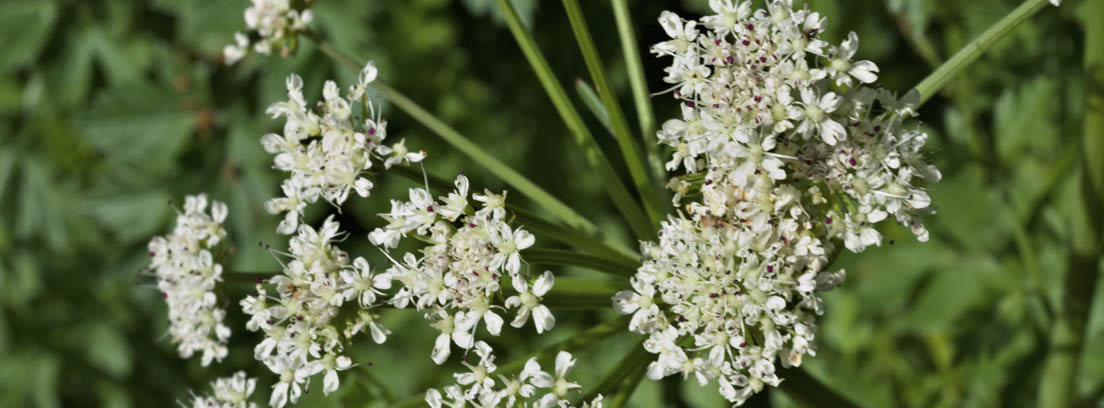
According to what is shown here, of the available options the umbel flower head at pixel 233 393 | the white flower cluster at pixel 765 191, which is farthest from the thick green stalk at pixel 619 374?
the umbel flower head at pixel 233 393

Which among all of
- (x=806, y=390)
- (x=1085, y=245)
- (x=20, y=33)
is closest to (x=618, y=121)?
(x=806, y=390)

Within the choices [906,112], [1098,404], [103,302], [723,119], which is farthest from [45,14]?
[1098,404]

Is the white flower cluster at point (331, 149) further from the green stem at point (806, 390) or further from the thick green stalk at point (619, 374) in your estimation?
the green stem at point (806, 390)

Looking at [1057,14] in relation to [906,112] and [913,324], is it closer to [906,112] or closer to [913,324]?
[913,324]

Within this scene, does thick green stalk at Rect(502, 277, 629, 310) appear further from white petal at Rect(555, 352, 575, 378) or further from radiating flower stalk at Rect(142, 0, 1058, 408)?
white petal at Rect(555, 352, 575, 378)

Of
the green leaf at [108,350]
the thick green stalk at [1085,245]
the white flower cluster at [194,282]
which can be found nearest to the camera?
the white flower cluster at [194,282]
